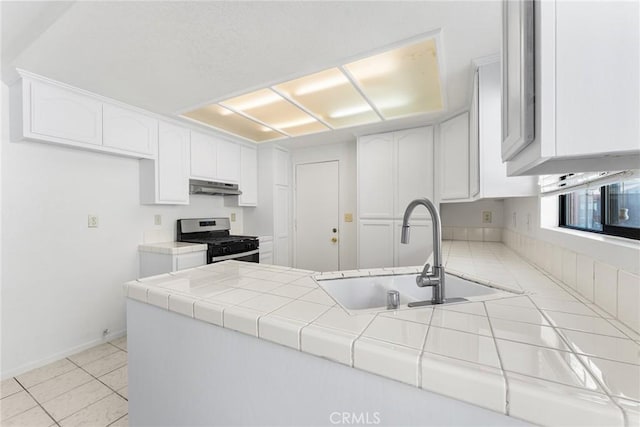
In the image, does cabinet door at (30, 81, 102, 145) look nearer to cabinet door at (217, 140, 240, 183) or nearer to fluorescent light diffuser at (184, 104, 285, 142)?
fluorescent light diffuser at (184, 104, 285, 142)

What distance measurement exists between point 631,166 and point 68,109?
3.27m

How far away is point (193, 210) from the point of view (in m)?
3.45

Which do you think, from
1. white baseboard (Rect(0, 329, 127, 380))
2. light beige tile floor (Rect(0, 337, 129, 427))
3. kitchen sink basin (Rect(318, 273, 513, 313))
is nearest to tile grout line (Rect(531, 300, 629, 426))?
kitchen sink basin (Rect(318, 273, 513, 313))

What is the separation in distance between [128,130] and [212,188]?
3.49 feet

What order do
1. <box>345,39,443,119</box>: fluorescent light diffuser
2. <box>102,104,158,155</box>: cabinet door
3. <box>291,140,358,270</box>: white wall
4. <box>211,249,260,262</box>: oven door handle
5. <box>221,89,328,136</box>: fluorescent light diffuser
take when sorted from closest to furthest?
<box>345,39,443,119</box>: fluorescent light diffuser < <box>102,104,158,155</box>: cabinet door < <box>221,89,328,136</box>: fluorescent light diffuser < <box>211,249,260,262</box>: oven door handle < <box>291,140,358,270</box>: white wall

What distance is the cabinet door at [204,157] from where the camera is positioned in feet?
10.4

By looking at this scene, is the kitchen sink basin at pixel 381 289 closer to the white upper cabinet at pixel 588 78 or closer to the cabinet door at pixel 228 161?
the white upper cabinet at pixel 588 78

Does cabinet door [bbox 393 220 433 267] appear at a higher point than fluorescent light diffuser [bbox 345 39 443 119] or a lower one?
lower

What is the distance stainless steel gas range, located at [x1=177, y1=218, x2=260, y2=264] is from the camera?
2.98 metres

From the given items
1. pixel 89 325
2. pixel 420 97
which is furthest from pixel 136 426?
pixel 420 97

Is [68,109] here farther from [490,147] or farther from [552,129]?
[490,147]

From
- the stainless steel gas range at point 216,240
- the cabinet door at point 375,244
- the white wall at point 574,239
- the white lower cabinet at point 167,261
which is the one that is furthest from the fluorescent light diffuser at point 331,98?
the white lower cabinet at point 167,261

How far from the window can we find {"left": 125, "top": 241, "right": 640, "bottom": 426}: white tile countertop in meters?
0.30

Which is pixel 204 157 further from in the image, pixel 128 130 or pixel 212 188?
pixel 128 130
